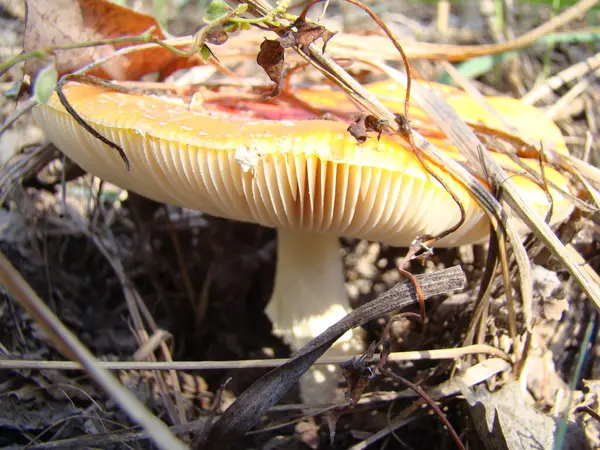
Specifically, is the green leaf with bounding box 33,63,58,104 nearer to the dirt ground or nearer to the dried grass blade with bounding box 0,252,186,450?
the dried grass blade with bounding box 0,252,186,450

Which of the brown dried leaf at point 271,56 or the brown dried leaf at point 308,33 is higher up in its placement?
the brown dried leaf at point 308,33

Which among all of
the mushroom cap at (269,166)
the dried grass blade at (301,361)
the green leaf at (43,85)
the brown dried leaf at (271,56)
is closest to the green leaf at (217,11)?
the brown dried leaf at (271,56)

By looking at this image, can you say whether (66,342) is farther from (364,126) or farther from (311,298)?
(311,298)

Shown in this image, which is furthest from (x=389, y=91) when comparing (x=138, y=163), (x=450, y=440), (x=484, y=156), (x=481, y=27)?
(x=481, y=27)

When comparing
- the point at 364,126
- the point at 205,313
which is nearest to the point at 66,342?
the point at 364,126

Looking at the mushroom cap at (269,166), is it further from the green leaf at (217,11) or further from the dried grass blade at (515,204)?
the green leaf at (217,11)

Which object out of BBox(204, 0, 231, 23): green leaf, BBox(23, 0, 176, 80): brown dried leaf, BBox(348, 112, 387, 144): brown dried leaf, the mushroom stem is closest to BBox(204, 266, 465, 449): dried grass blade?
BBox(348, 112, 387, 144): brown dried leaf

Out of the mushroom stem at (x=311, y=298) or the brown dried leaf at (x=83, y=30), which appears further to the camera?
the mushroom stem at (x=311, y=298)
